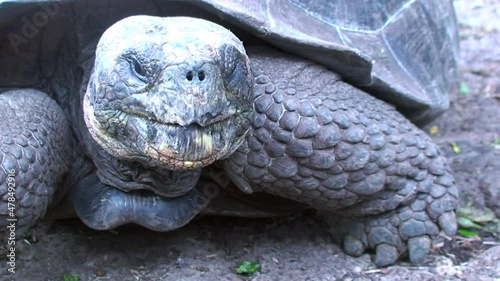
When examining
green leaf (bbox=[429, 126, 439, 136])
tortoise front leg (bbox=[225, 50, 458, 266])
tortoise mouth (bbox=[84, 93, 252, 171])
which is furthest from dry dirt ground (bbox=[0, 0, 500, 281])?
green leaf (bbox=[429, 126, 439, 136])

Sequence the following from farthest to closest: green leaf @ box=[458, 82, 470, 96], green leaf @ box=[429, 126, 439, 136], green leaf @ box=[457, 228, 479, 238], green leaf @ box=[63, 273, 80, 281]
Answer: green leaf @ box=[458, 82, 470, 96], green leaf @ box=[429, 126, 439, 136], green leaf @ box=[457, 228, 479, 238], green leaf @ box=[63, 273, 80, 281]

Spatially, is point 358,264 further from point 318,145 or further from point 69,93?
point 69,93

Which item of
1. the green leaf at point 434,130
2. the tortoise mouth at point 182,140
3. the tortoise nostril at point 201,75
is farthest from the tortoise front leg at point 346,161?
the green leaf at point 434,130

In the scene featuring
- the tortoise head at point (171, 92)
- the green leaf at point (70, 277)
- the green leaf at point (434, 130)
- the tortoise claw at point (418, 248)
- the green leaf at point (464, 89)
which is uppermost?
the green leaf at point (464, 89)

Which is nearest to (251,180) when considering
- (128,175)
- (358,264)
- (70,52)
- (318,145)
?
(318,145)

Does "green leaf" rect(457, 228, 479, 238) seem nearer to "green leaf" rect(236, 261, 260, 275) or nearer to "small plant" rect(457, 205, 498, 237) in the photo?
"small plant" rect(457, 205, 498, 237)

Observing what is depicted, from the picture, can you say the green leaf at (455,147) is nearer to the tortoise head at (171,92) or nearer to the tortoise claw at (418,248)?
the tortoise claw at (418,248)

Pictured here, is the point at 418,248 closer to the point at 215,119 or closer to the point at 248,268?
the point at 248,268
